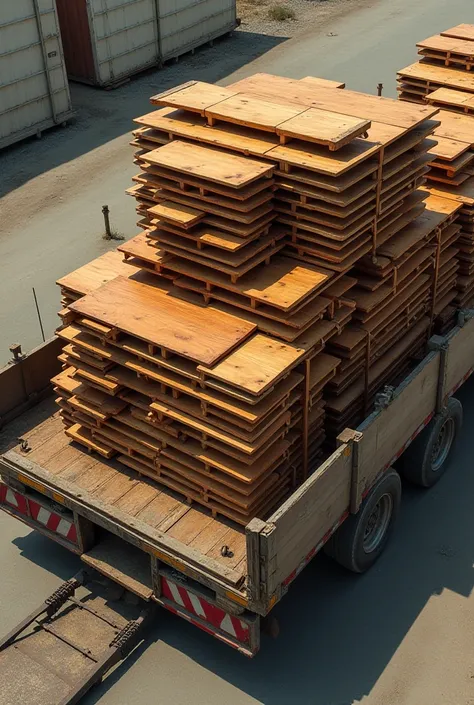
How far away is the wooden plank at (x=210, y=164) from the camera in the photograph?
7.24 m

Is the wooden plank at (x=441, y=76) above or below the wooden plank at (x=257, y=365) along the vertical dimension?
above

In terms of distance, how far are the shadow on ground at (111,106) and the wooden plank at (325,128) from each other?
426 inches

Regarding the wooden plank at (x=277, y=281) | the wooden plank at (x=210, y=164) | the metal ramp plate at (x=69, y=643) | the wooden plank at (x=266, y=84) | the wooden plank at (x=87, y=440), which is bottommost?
the metal ramp plate at (x=69, y=643)

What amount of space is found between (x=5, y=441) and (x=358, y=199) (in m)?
4.30

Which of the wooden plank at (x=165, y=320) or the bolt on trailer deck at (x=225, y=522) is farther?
the wooden plank at (x=165, y=320)

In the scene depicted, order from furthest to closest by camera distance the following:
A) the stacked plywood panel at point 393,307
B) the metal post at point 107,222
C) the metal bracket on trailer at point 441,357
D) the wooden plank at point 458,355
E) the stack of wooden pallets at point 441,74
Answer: the metal post at point 107,222 → the stack of wooden pallets at point 441,74 → the wooden plank at point 458,355 → the metal bracket on trailer at point 441,357 → the stacked plywood panel at point 393,307

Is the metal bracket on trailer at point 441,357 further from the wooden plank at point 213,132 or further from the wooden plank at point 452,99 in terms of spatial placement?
the wooden plank at point 452,99

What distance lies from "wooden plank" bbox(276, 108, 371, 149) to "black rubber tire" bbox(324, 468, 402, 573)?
326cm

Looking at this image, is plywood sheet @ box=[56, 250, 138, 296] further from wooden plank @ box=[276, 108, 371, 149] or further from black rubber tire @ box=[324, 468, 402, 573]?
black rubber tire @ box=[324, 468, 402, 573]

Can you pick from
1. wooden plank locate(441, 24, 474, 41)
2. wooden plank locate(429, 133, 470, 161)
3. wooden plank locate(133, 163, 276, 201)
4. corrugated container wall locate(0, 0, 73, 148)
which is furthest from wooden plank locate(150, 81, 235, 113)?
corrugated container wall locate(0, 0, 73, 148)

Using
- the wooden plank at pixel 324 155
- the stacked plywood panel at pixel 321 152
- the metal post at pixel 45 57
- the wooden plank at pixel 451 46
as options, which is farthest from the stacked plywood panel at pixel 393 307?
the metal post at pixel 45 57

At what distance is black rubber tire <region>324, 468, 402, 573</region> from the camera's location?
322 inches

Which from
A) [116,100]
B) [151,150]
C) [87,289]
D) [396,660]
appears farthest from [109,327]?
[116,100]

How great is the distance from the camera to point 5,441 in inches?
350
